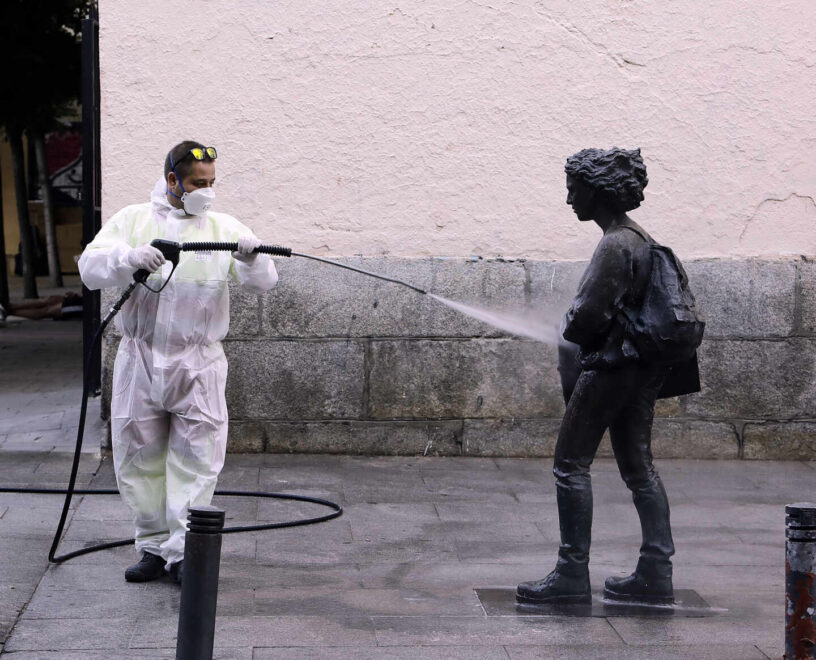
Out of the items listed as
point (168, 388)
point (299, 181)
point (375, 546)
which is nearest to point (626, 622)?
point (375, 546)

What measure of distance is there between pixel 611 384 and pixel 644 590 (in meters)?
0.86

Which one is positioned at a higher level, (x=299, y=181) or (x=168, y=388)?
(x=299, y=181)

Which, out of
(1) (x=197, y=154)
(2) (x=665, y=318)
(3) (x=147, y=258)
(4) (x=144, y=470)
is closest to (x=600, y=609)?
(2) (x=665, y=318)

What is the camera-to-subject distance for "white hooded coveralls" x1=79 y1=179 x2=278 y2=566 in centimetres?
514

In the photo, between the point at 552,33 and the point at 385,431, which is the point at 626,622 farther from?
the point at 552,33

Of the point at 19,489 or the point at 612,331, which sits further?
the point at 19,489

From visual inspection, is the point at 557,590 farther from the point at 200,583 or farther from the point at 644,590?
the point at 200,583

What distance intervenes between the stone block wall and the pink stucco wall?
20 centimetres

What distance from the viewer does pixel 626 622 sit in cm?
472

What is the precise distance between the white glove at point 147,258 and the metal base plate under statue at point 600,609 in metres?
1.88

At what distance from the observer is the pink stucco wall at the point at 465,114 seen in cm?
780

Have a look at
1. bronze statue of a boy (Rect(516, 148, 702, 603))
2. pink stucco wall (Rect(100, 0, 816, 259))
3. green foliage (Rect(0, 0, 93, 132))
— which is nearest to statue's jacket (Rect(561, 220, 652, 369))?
bronze statue of a boy (Rect(516, 148, 702, 603))

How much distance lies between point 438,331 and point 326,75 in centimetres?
179

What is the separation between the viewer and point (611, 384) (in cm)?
476
